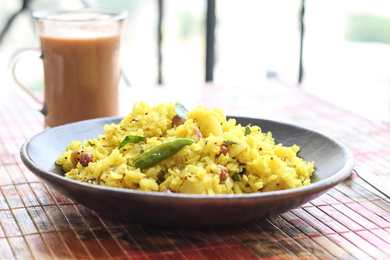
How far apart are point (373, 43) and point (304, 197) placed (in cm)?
231

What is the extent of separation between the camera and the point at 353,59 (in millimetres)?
3254

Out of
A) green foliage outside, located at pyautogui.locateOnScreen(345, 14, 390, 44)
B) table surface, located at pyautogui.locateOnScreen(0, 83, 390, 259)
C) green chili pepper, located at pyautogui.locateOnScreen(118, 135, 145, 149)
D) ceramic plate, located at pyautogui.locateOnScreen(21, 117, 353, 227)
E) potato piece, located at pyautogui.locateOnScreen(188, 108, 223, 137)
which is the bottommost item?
green foliage outside, located at pyautogui.locateOnScreen(345, 14, 390, 44)

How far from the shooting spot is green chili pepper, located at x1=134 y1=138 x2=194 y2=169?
1.07 meters

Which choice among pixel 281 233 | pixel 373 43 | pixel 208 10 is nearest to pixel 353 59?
pixel 373 43

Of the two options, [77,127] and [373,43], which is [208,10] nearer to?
[373,43]

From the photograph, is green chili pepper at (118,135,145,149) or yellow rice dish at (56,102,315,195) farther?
green chili pepper at (118,135,145,149)

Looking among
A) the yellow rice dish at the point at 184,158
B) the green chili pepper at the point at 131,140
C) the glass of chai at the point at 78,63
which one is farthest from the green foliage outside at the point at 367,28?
the green chili pepper at the point at 131,140

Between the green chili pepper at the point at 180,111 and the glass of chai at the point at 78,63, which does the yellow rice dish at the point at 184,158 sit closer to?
the green chili pepper at the point at 180,111

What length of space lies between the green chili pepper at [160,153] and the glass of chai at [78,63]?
1.98ft

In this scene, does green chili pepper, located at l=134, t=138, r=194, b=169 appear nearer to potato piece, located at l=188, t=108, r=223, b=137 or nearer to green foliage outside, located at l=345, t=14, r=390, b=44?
potato piece, located at l=188, t=108, r=223, b=137

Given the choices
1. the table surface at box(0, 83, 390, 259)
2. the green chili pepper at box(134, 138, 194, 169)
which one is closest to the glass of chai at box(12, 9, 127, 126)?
the table surface at box(0, 83, 390, 259)

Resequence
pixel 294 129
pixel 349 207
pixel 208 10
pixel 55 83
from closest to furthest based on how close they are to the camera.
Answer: pixel 349 207, pixel 294 129, pixel 55 83, pixel 208 10

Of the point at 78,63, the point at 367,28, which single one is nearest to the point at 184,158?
the point at 78,63

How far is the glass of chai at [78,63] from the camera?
1.63 meters
